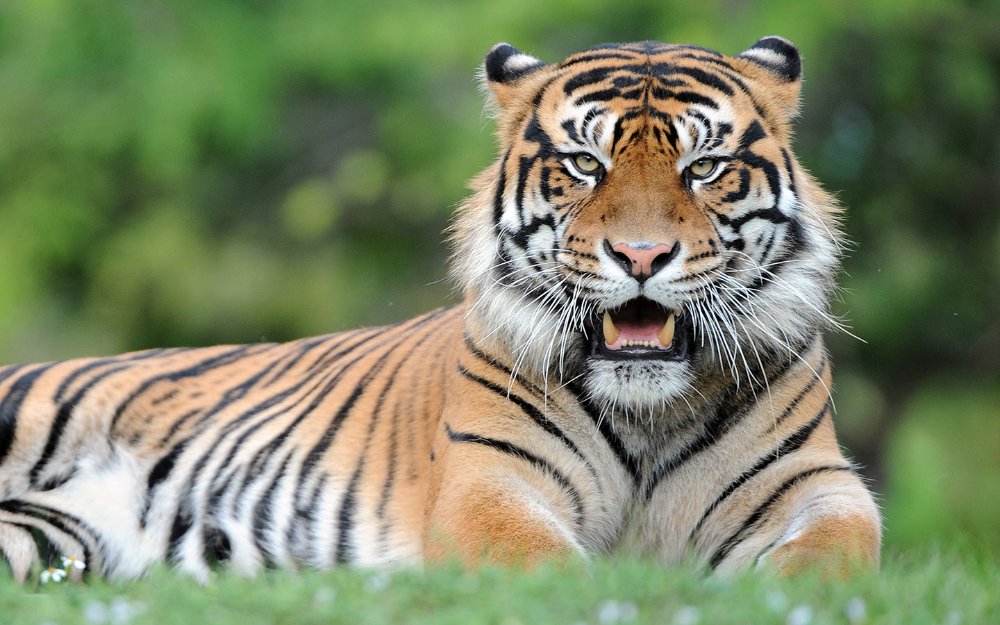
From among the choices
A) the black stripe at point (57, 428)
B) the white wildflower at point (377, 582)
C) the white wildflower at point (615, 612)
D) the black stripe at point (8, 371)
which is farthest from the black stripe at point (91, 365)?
the white wildflower at point (615, 612)

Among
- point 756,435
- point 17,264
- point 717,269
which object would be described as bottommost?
point 17,264

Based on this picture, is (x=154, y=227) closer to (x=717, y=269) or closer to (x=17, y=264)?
(x=17, y=264)

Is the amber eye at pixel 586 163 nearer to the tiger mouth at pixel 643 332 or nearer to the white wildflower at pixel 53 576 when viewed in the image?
the tiger mouth at pixel 643 332

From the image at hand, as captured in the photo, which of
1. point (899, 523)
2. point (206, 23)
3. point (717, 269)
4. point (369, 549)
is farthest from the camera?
point (206, 23)

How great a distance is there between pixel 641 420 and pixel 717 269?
47 centimetres

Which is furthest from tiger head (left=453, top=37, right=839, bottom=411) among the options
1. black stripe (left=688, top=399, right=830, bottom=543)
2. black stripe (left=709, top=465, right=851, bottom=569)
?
black stripe (left=709, top=465, right=851, bottom=569)

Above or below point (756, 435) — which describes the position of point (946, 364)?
below

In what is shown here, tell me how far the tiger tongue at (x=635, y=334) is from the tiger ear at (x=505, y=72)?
0.84 meters

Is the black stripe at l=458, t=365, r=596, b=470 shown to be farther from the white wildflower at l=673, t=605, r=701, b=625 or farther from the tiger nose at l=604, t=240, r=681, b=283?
the white wildflower at l=673, t=605, r=701, b=625

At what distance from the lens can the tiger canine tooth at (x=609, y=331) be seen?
347cm

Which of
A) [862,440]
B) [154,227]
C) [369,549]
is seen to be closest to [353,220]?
[154,227]

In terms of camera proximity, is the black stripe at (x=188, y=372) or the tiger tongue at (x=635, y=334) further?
the black stripe at (x=188, y=372)

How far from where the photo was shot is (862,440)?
351 inches

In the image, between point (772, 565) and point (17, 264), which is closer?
point (772, 565)
